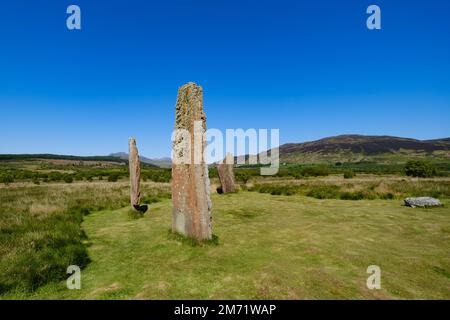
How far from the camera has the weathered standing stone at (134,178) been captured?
44.0 ft

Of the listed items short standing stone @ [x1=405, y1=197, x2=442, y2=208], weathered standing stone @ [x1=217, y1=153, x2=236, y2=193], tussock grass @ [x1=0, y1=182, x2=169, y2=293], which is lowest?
tussock grass @ [x1=0, y1=182, x2=169, y2=293]

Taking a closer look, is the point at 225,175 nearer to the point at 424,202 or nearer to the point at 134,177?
the point at 134,177

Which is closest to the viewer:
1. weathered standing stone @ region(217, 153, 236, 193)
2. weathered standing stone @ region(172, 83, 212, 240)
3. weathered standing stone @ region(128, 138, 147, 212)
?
weathered standing stone @ region(172, 83, 212, 240)

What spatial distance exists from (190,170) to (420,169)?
53978 mm

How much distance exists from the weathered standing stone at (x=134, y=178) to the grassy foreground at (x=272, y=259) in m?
1.72

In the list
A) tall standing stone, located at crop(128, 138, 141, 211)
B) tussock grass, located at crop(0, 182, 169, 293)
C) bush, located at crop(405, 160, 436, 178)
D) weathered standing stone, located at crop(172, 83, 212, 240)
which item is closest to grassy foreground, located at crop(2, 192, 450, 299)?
tussock grass, located at crop(0, 182, 169, 293)

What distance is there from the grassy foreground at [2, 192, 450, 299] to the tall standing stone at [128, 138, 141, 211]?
171 centimetres

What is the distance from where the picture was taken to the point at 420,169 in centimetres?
4919

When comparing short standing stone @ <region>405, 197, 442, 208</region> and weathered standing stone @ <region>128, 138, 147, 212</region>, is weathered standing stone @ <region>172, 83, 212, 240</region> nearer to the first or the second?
weathered standing stone @ <region>128, 138, 147, 212</region>

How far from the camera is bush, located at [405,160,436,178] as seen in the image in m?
48.2

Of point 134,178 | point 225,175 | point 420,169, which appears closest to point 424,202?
point 225,175

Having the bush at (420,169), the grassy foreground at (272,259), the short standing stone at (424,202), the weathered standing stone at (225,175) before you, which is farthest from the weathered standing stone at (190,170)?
the bush at (420,169)

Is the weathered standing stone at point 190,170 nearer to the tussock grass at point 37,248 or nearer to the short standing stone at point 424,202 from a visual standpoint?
the tussock grass at point 37,248
